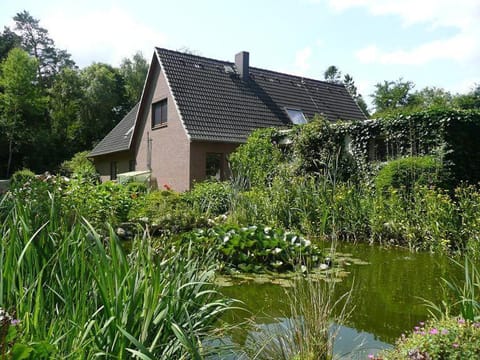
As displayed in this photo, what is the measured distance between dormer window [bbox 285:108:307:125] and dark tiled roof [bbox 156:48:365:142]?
0.75ft

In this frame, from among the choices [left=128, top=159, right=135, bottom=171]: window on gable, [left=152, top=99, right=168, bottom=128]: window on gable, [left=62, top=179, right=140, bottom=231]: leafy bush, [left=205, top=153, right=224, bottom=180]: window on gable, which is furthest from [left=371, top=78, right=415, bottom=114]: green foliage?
[left=62, top=179, right=140, bottom=231]: leafy bush

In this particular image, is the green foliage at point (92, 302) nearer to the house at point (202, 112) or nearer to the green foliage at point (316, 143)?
the green foliage at point (316, 143)

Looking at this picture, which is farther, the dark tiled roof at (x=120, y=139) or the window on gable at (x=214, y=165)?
the dark tiled roof at (x=120, y=139)

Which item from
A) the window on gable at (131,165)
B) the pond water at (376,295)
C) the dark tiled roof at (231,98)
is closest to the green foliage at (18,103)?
the window on gable at (131,165)

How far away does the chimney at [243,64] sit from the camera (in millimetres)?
18406

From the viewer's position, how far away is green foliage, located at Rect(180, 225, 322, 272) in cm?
528

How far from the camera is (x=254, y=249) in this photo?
5426 millimetres

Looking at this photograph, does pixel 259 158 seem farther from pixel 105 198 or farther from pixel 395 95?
pixel 395 95

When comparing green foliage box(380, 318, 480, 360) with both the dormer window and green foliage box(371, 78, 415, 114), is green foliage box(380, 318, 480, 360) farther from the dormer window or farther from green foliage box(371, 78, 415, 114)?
green foliage box(371, 78, 415, 114)

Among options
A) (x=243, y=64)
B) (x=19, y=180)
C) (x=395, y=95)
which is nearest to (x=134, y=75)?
→ (x=243, y=64)

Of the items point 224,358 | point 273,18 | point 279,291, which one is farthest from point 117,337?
point 273,18

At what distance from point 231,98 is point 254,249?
12.4 metres

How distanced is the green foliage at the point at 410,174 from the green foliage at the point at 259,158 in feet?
10.8

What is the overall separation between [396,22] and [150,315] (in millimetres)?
8571
